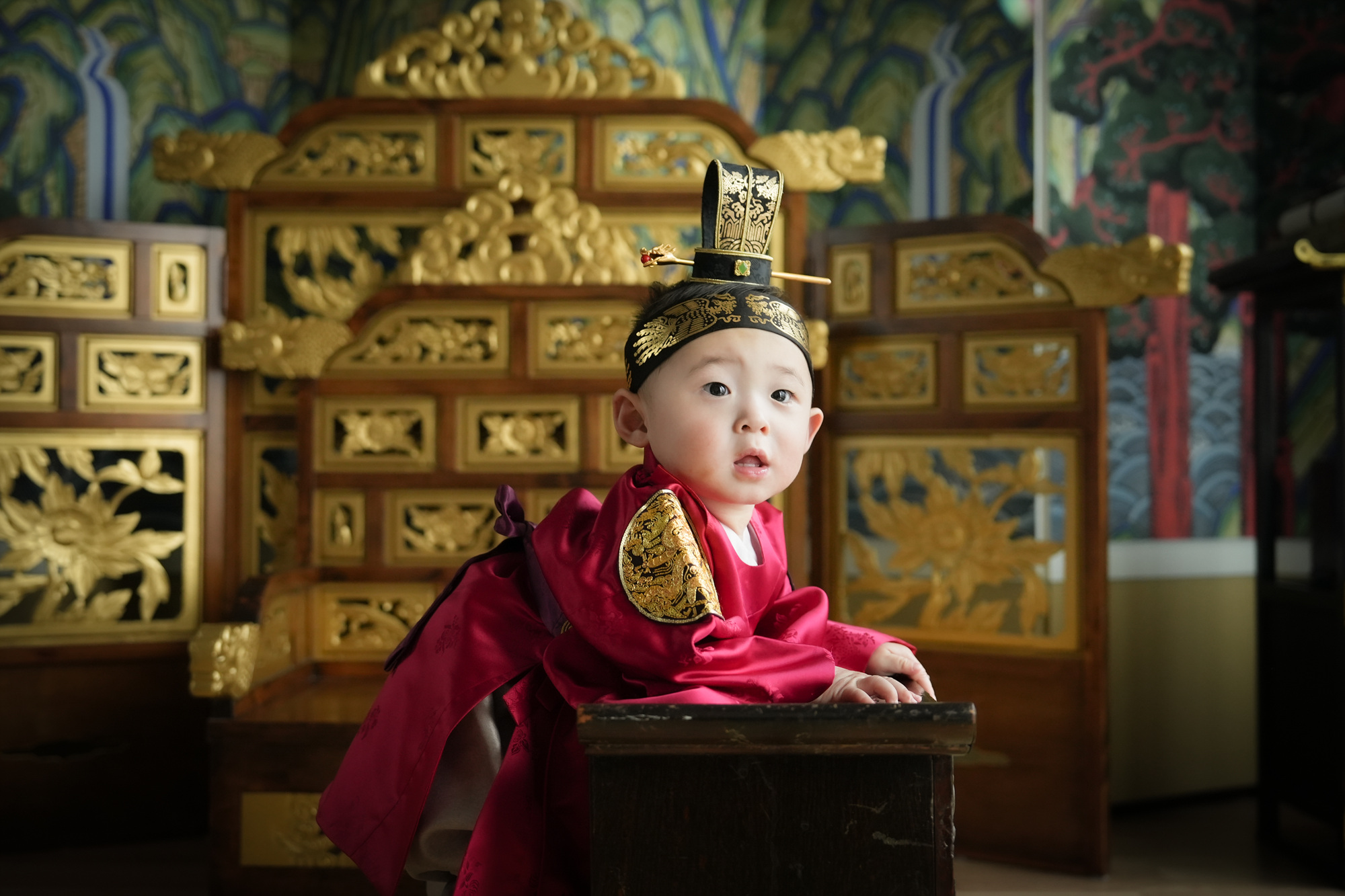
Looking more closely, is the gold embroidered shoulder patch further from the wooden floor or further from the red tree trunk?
the red tree trunk

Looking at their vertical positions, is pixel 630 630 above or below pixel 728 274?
below

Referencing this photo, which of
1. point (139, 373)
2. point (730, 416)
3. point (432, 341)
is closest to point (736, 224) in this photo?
point (730, 416)

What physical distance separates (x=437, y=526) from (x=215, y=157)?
2.92ft

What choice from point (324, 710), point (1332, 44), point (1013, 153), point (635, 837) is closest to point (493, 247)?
point (324, 710)

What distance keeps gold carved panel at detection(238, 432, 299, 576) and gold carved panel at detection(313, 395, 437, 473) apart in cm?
15

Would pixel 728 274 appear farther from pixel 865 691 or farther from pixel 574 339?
pixel 574 339

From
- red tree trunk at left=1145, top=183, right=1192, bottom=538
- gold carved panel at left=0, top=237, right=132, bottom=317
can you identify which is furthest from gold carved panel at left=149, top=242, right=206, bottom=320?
red tree trunk at left=1145, top=183, right=1192, bottom=538

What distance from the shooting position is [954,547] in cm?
235

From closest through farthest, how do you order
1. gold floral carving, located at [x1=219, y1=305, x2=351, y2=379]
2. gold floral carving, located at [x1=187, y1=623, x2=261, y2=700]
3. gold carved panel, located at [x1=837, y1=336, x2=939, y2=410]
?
gold floral carving, located at [x1=187, y1=623, x2=261, y2=700] < gold floral carving, located at [x1=219, y1=305, x2=351, y2=379] < gold carved panel, located at [x1=837, y1=336, x2=939, y2=410]

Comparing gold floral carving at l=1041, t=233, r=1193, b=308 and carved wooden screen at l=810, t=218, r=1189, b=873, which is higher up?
gold floral carving at l=1041, t=233, r=1193, b=308

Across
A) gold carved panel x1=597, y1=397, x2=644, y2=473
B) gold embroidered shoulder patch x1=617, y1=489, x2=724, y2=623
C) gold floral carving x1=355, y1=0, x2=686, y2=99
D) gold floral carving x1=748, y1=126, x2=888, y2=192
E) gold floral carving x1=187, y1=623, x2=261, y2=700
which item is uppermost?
gold floral carving x1=355, y1=0, x2=686, y2=99

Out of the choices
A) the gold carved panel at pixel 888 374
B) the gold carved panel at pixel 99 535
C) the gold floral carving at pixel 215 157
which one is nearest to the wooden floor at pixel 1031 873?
the gold carved panel at pixel 99 535

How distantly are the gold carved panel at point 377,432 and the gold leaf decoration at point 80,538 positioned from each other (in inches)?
14.4

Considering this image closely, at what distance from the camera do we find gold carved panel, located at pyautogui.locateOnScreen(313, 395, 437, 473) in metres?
2.31
